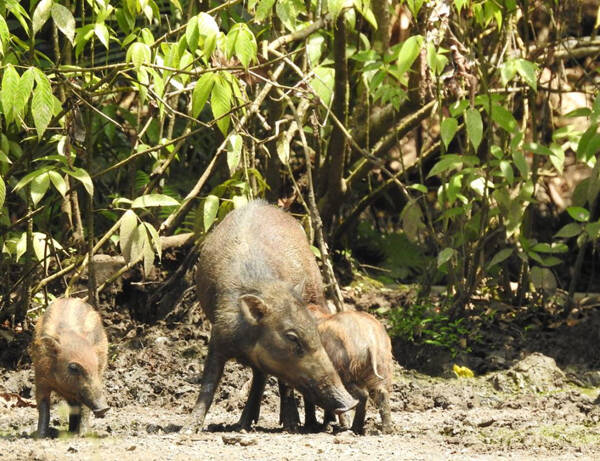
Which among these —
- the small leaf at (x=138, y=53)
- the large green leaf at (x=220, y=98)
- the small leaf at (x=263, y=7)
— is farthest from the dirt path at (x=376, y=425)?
Result: the small leaf at (x=263, y=7)

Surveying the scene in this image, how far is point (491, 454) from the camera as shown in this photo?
18.7ft

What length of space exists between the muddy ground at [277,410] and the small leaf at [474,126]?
5.76 feet

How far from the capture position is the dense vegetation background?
6.84 m

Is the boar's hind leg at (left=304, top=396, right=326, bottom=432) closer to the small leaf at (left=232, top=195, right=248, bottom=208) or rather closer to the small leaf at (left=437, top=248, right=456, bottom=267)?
the small leaf at (left=232, top=195, right=248, bottom=208)

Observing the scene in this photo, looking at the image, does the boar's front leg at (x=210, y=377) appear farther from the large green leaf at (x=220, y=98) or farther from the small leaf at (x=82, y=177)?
the large green leaf at (x=220, y=98)

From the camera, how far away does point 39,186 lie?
6.55 meters

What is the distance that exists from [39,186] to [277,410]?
7.14ft

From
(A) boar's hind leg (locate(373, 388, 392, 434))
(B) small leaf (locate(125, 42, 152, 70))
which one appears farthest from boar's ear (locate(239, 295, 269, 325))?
(B) small leaf (locate(125, 42, 152, 70))

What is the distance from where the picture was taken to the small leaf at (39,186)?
6.50 m

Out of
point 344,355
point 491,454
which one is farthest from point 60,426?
point 491,454

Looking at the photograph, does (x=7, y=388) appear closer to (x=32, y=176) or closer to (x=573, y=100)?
(x=32, y=176)

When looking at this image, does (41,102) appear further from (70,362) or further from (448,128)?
(448,128)

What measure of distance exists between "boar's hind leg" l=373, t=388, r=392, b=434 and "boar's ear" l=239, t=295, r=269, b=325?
78 cm

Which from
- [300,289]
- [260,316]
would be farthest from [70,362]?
[300,289]
